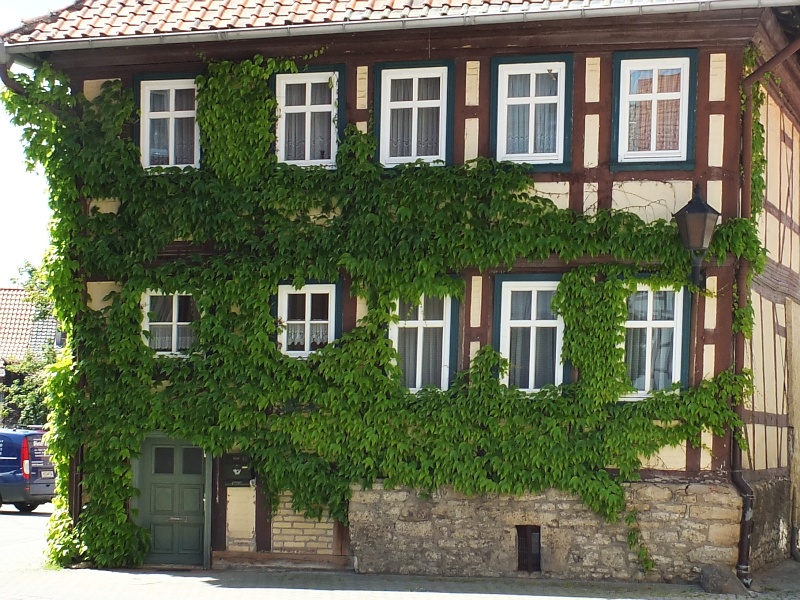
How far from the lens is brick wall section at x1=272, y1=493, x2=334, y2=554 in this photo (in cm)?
1667

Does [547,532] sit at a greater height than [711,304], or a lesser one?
lesser

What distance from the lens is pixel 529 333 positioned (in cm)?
1619

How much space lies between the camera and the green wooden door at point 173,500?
17.2 meters

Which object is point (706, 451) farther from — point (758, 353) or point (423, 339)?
point (423, 339)

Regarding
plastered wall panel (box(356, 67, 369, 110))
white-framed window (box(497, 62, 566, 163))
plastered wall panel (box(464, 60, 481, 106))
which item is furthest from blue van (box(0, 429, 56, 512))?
white-framed window (box(497, 62, 566, 163))

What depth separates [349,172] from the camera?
54.1ft

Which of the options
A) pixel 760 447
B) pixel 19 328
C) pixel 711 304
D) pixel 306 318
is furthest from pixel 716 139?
pixel 19 328

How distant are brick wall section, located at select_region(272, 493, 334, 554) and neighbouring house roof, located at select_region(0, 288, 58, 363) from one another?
26163 mm

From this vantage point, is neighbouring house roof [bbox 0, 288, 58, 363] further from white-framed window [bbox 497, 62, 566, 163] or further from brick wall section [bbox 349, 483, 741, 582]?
white-framed window [bbox 497, 62, 566, 163]

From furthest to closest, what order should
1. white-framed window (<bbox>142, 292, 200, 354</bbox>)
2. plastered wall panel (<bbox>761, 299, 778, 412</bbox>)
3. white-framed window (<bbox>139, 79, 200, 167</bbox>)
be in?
plastered wall panel (<bbox>761, 299, 778, 412</bbox>)
white-framed window (<bbox>139, 79, 200, 167</bbox>)
white-framed window (<bbox>142, 292, 200, 354</bbox>)

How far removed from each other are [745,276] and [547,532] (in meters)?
3.84

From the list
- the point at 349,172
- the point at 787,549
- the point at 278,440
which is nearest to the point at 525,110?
the point at 349,172

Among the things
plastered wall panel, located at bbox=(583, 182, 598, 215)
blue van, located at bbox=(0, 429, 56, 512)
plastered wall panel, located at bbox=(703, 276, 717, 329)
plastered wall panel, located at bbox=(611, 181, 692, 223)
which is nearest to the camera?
plastered wall panel, located at bbox=(703, 276, 717, 329)

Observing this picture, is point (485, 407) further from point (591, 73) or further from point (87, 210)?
point (87, 210)
